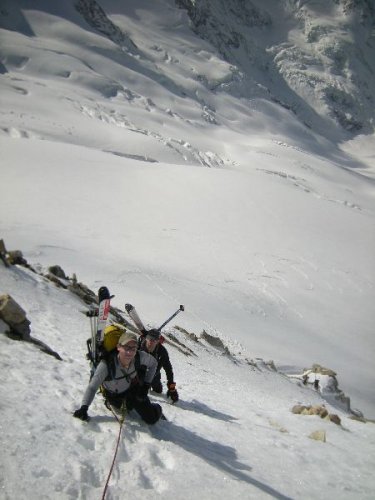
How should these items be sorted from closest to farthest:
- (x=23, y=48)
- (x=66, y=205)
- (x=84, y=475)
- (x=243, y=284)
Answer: (x=84, y=475) → (x=243, y=284) → (x=66, y=205) → (x=23, y=48)

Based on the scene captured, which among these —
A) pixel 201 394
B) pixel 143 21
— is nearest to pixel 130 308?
pixel 201 394

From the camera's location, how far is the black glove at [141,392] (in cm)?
496

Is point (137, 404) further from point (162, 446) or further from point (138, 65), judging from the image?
point (138, 65)

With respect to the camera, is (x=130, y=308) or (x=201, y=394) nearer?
(x=130, y=308)

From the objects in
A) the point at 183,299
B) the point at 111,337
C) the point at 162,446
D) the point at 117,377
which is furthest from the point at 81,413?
the point at 183,299

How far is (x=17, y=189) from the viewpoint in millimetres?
34719

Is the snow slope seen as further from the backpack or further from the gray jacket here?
the backpack

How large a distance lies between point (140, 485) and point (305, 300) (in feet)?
79.0

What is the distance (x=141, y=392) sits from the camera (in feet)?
16.5

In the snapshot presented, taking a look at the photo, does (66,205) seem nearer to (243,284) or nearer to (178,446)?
(243,284)

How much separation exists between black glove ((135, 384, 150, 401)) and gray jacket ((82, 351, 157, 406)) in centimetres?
7

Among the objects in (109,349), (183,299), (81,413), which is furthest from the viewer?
(183,299)

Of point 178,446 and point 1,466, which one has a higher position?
point 1,466

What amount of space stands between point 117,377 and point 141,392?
0.37 m
